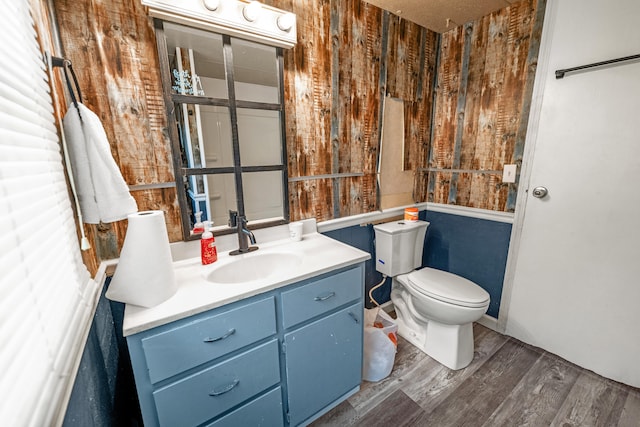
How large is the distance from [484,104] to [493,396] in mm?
1763

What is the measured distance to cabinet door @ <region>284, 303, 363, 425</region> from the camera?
3.76 feet

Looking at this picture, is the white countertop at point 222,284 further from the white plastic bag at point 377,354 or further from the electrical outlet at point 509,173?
the electrical outlet at point 509,173

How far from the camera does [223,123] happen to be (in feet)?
4.25

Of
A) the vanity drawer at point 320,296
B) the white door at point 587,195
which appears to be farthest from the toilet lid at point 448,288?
the vanity drawer at point 320,296

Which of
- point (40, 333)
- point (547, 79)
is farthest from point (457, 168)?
point (40, 333)

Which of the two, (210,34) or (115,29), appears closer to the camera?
(115,29)

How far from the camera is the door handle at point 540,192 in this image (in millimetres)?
1588

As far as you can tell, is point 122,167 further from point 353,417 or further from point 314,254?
point 353,417

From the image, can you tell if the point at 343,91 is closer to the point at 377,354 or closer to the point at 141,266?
the point at 141,266

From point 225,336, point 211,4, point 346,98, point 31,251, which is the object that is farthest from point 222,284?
point 346,98

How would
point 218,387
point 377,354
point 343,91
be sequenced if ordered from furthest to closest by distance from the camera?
point 343,91, point 377,354, point 218,387

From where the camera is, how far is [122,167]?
1.12m

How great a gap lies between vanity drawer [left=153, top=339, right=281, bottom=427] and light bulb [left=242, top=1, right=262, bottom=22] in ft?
4.62

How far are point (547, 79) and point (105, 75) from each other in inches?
86.3
